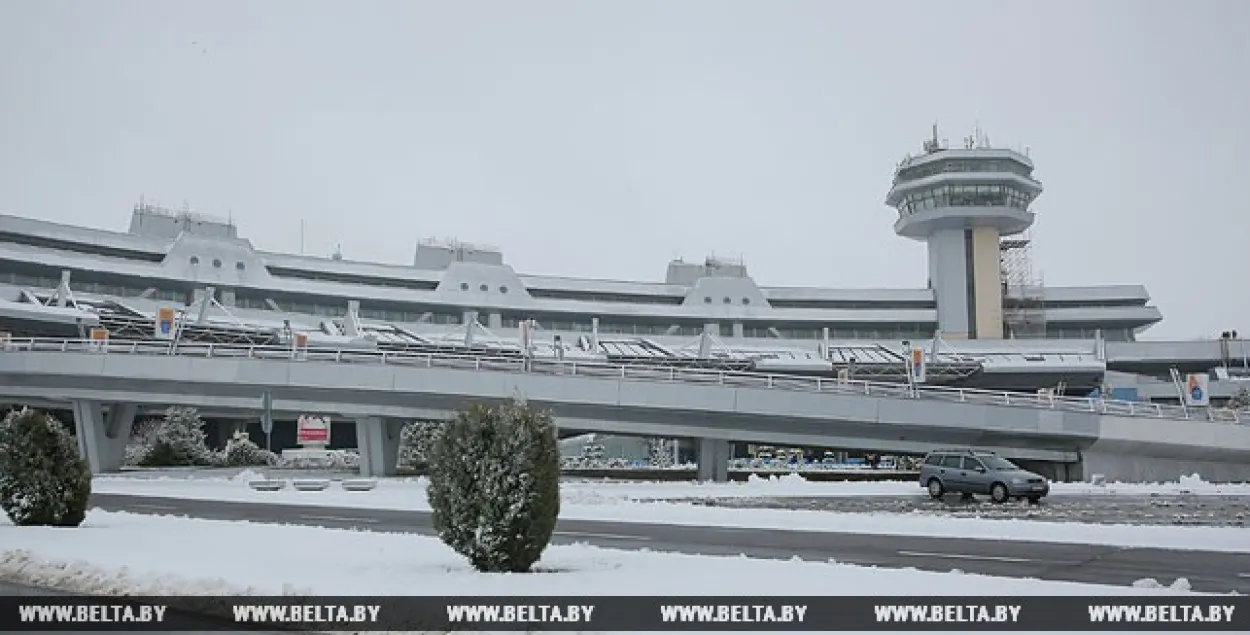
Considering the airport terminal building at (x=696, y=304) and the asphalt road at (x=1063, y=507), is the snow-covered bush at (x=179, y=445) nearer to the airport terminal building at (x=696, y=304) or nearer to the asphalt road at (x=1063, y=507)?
the airport terminal building at (x=696, y=304)

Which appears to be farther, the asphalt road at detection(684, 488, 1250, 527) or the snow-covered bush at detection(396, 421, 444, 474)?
the snow-covered bush at detection(396, 421, 444, 474)

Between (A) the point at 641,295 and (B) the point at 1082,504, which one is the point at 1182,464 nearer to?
(B) the point at 1082,504

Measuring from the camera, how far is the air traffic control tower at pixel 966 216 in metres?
95.7

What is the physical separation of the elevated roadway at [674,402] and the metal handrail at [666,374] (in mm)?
80

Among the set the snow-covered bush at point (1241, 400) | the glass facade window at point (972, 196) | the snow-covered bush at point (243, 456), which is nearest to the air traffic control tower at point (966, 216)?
the glass facade window at point (972, 196)

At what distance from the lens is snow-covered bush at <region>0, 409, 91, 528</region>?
55.2 ft

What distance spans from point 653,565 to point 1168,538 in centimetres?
1074

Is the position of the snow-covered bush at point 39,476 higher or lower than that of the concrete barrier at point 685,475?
higher

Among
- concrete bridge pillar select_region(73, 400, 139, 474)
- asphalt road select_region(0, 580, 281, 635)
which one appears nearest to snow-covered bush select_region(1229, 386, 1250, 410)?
concrete bridge pillar select_region(73, 400, 139, 474)

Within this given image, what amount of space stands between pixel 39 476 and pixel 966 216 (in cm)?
9109

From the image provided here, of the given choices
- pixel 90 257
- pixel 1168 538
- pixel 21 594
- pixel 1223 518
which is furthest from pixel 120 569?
pixel 90 257

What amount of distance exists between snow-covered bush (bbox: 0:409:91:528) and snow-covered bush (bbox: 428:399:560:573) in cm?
910

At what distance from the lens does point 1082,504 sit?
1096 inches

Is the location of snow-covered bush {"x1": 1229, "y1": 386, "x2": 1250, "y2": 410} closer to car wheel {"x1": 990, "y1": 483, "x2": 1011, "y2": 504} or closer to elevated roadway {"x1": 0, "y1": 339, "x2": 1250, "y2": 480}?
elevated roadway {"x1": 0, "y1": 339, "x2": 1250, "y2": 480}
